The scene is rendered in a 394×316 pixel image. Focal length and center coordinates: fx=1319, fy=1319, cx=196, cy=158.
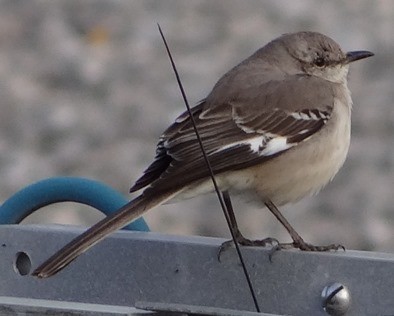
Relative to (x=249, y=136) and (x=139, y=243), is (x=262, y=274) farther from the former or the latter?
(x=249, y=136)

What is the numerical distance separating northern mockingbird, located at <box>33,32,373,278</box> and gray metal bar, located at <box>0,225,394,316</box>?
59cm

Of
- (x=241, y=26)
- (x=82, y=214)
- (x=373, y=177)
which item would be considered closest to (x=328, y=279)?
(x=82, y=214)

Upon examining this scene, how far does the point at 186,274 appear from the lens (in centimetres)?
391

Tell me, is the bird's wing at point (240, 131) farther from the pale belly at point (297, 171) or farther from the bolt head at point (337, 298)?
the bolt head at point (337, 298)

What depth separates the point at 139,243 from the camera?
13.0ft

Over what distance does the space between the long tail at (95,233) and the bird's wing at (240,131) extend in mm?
151

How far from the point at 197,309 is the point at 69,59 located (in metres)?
7.67

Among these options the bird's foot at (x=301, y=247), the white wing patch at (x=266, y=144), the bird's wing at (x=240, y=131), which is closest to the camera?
the bird's foot at (x=301, y=247)

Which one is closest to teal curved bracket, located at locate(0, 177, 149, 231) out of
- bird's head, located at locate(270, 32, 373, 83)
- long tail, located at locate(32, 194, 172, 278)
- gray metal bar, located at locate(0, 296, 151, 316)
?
long tail, located at locate(32, 194, 172, 278)

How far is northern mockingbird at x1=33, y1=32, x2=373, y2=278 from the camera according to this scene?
15.6 ft

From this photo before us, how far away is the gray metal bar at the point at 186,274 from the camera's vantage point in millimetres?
3736

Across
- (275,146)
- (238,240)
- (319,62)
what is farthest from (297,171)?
(319,62)

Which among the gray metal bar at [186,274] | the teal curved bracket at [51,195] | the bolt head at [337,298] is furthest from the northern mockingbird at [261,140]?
the bolt head at [337,298]

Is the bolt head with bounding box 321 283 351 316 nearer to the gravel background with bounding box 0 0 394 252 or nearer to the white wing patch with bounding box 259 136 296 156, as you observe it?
the white wing patch with bounding box 259 136 296 156
